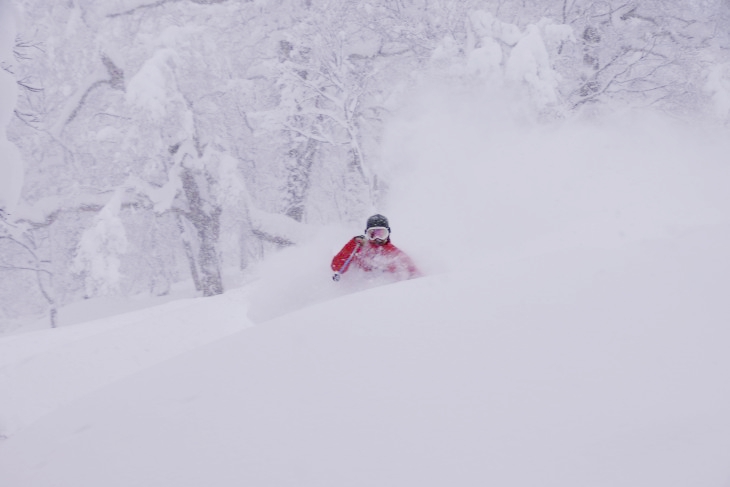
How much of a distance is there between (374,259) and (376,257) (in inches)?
1.4

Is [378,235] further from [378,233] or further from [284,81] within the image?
[284,81]

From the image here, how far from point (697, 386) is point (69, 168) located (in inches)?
710

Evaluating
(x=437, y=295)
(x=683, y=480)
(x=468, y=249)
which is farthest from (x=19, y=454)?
(x=468, y=249)

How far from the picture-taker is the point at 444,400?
2.01 metres

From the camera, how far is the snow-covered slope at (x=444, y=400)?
1.70 meters

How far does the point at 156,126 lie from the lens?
11.4 metres

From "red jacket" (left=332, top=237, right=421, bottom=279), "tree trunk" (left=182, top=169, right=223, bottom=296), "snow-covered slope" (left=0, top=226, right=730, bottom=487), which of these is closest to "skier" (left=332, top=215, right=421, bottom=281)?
"red jacket" (left=332, top=237, right=421, bottom=279)

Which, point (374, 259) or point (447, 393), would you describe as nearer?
point (447, 393)

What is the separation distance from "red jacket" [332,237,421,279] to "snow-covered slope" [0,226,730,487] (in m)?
3.04

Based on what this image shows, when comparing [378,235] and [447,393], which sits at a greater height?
[378,235]

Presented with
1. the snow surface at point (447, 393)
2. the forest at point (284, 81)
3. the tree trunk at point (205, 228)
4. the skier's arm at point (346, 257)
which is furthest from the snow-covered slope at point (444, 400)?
the tree trunk at point (205, 228)

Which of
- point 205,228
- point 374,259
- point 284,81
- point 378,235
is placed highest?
point 284,81

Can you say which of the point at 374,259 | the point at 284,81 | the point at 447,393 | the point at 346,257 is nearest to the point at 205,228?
the point at 284,81

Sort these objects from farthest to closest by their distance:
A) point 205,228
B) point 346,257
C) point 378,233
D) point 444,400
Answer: point 205,228 → point 346,257 → point 378,233 → point 444,400
